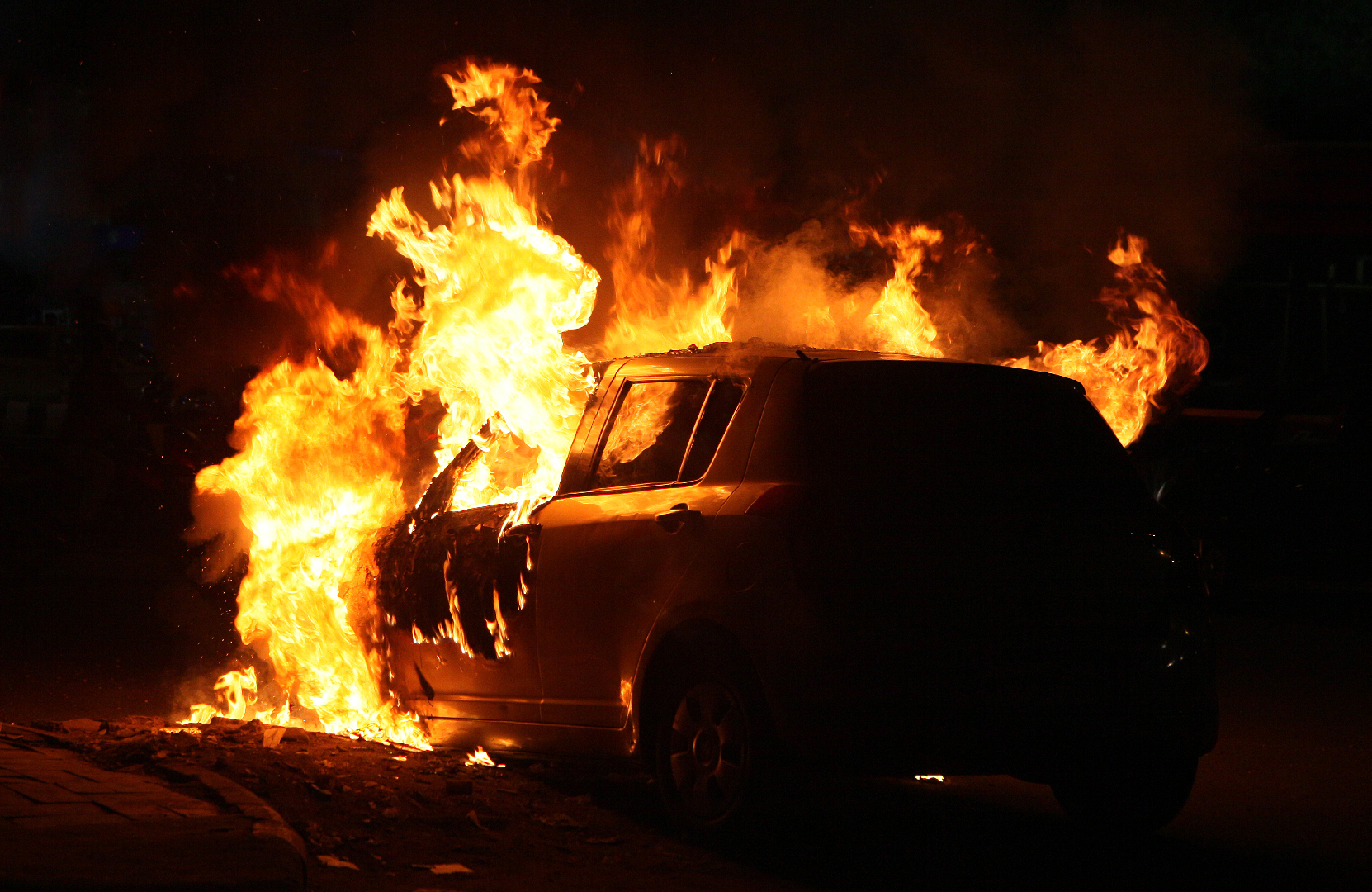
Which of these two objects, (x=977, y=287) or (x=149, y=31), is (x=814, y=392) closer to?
(x=977, y=287)

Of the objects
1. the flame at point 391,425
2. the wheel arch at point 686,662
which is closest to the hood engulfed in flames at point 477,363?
the flame at point 391,425

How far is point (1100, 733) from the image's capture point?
5617 mm

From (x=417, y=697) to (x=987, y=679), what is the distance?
9.87 ft

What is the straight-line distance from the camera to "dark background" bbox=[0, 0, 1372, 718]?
13609mm

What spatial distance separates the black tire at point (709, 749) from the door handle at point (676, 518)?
0.51 meters

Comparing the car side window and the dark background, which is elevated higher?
the dark background

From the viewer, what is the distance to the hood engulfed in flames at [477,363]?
7.99 meters

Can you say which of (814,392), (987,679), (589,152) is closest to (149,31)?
(589,152)

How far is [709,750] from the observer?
5.89 metres

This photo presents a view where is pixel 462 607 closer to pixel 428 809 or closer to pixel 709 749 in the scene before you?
pixel 428 809

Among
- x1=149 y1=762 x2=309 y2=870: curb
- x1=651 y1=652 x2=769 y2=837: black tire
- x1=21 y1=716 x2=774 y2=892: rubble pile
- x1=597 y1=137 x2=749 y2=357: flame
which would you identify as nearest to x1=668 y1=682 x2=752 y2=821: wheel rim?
x1=651 y1=652 x2=769 y2=837: black tire

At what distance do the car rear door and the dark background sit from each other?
14.4ft

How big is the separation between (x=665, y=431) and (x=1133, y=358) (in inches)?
188

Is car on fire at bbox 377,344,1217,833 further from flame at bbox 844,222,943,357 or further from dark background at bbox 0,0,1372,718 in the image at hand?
dark background at bbox 0,0,1372,718
